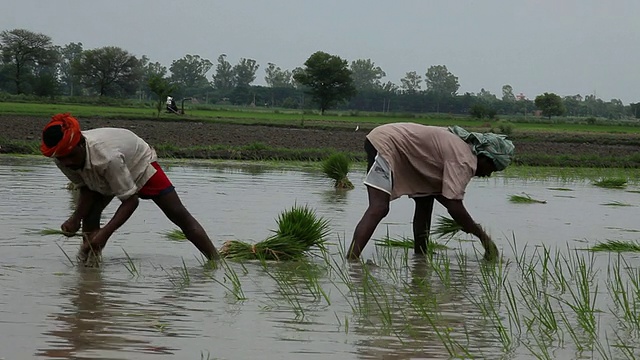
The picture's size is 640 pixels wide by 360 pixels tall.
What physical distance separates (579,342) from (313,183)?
9.94 meters

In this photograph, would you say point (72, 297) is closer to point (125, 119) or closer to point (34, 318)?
point (34, 318)

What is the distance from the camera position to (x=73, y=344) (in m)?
3.90

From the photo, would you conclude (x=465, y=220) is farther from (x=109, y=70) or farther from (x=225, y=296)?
(x=109, y=70)

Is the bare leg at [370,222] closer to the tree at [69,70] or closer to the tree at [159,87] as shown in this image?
the tree at [159,87]

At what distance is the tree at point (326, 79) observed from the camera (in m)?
73.8

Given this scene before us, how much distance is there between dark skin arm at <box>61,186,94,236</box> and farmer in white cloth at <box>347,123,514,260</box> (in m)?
1.74

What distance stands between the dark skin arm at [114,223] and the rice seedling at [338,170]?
778 centimetres

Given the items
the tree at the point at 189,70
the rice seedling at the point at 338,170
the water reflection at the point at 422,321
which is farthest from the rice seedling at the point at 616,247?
the tree at the point at 189,70

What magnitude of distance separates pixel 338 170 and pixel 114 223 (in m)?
8.06

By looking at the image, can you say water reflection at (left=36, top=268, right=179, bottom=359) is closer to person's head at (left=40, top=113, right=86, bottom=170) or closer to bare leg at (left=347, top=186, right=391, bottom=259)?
person's head at (left=40, top=113, right=86, bottom=170)

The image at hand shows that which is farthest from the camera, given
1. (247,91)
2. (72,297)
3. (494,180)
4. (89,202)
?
(247,91)

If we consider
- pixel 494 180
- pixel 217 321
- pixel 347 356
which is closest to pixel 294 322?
pixel 217 321

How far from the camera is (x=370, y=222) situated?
6.65 meters

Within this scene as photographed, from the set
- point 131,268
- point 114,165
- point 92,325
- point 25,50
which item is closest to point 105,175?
point 114,165
